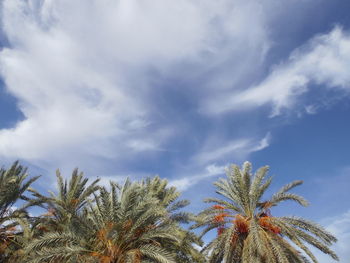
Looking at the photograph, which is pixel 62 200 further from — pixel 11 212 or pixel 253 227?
pixel 253 227

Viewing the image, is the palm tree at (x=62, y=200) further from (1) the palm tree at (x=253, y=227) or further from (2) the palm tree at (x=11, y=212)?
(1) the palm tree at (x=253, y=227)

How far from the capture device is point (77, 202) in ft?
78.0

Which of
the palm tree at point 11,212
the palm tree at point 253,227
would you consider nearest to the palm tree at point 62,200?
the palm tree at point 11,212

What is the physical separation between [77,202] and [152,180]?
5224 mm

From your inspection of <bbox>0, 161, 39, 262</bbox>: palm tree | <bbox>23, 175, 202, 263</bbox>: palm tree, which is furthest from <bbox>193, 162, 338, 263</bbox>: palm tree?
<bbox>0, 161, 39, 262</bbox>: palm tree

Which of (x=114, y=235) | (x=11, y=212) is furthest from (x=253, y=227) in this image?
(x=11, y=212)

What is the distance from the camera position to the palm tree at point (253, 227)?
18625mm

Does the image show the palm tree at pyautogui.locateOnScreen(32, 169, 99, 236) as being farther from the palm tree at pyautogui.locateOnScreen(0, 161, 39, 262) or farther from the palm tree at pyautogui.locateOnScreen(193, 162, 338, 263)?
the palm tree at pyautogui.locateOnScreen(193, 162, 338, 263)

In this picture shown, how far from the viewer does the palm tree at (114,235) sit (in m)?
15.5

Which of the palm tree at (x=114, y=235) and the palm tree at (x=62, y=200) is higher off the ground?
the palm tree at (x=62, y=200)

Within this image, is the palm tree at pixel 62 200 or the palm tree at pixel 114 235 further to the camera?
the palm tree at pixel 62 200

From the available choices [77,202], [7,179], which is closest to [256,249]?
[77,202]

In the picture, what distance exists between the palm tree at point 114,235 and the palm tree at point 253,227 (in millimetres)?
3612

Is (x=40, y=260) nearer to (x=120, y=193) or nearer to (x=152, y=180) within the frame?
(x=120, y=193)
